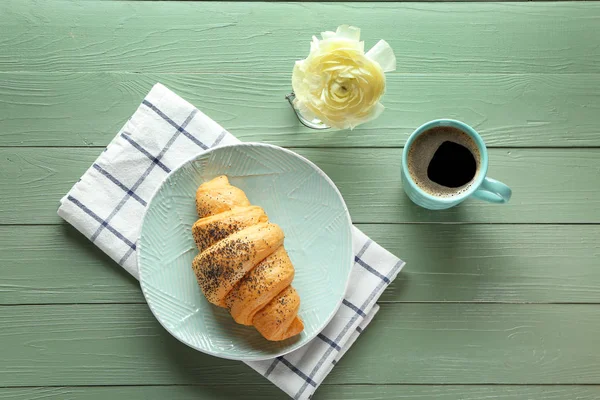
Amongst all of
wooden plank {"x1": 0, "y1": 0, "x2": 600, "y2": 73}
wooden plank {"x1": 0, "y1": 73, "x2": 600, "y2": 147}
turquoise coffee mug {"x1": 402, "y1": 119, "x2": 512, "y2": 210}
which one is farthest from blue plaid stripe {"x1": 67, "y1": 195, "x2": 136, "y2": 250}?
turquoise coffee mug {"x1": 402, "y1": 119, "x2": 512, "y2": 210}

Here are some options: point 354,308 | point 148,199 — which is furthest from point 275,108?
point 354,308

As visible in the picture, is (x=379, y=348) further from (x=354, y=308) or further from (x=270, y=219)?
(x=270, y=219)

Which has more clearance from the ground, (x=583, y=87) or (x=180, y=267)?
(x=583, y=87)

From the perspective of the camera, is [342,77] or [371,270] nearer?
[342,77]

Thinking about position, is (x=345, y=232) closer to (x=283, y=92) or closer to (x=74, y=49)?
(x=283, y=92)

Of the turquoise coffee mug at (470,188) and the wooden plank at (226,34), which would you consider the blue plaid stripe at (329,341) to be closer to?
the turquoise coffee mug at (470,188)

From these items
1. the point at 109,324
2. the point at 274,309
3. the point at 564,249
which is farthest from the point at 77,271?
the point at 564,249
